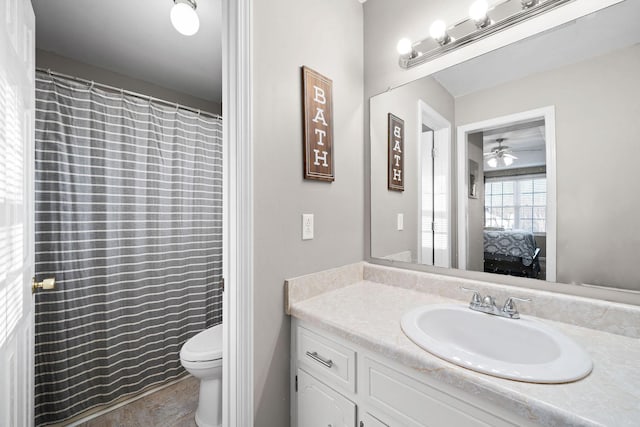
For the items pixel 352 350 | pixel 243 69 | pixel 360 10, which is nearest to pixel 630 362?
pixel 352 350

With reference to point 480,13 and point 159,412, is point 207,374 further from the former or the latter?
point 480,13

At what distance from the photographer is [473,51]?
1.17 meters

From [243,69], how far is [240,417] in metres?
1.32

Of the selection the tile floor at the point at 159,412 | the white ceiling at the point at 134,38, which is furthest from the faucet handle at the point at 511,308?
the white ceiling at the point at 134,38

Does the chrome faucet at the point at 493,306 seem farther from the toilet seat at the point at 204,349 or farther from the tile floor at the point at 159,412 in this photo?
the tile floor at the point at 159,412

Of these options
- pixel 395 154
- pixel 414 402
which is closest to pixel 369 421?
pixel 414 402

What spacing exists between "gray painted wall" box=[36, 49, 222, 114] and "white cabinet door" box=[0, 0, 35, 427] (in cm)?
147

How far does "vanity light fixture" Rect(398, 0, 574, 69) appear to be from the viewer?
100cm

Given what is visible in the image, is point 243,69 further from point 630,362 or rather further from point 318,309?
point 630,362

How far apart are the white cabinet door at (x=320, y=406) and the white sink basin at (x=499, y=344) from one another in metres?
0.36

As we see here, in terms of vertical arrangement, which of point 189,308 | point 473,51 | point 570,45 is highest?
point 473,51

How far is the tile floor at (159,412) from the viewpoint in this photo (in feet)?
5.30

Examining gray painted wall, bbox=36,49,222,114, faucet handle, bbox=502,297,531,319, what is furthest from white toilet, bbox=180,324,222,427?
gray painted wall, bbox=36,49,222,114

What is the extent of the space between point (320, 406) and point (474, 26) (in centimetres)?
169
